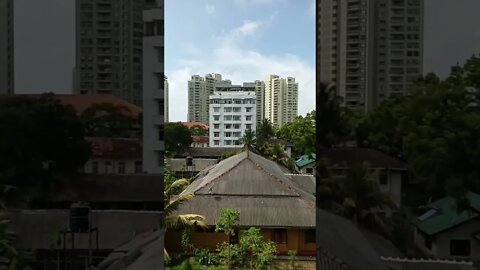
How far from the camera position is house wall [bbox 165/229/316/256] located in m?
5.42

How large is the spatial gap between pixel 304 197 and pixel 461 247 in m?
3.35

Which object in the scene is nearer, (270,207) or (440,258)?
(440,258)

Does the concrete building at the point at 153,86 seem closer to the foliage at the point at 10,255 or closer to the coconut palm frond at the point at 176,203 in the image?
the foliage at the point at 10,255

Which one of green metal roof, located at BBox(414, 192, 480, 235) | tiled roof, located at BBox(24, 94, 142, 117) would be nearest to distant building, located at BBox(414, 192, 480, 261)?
green metal roof, located at BBox(414, 192, 480, 235)

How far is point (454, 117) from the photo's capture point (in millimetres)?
3049

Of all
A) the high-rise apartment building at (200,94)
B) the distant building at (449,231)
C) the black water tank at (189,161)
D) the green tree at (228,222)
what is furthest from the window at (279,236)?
the distant building at (449,231)

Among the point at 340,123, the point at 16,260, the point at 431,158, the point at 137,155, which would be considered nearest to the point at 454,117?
the point at 431,158

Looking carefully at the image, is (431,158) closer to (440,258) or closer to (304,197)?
(440,258)

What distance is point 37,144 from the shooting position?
10.2ft

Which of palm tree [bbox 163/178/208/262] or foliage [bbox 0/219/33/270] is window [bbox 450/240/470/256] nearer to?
foliage [bbox 0/219/33/270]

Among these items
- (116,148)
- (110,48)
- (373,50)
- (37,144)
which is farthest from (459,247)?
(37,144)

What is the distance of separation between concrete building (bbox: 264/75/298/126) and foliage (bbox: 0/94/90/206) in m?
2.14

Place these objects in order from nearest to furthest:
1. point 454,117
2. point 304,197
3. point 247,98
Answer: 1. point 454,117
2. point 247,98
3. point 304,197

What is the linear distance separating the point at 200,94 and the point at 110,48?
2047 mm
